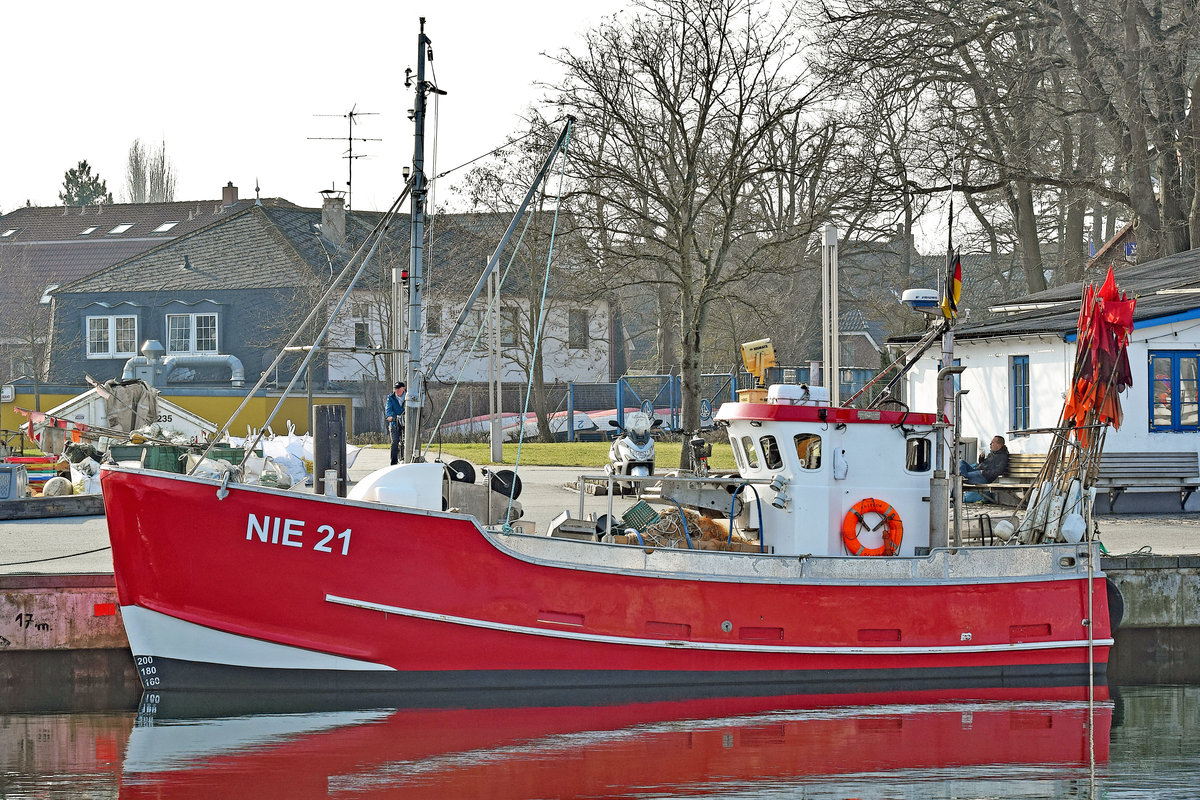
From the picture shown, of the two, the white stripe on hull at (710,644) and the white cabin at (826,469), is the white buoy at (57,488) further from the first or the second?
the white cabin at (826,469)

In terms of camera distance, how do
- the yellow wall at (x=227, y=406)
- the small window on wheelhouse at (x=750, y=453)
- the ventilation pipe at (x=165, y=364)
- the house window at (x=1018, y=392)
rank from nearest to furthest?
the small window on wheelhouse at (x=750, y=453) → the house window at (x=1018, y=392) → the yellow wall at (x=227, y=406) → the ventilation pipe at (x=165, y=364)

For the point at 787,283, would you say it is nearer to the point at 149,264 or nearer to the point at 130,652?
the point at 149,264

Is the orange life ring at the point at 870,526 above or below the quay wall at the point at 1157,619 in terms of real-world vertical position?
above

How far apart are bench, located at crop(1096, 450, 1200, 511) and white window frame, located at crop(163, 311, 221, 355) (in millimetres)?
32359

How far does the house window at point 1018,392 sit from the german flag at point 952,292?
35.7 feet

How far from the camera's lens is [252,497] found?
1080 centimetres

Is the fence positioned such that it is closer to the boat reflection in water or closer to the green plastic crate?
the green plastic crate

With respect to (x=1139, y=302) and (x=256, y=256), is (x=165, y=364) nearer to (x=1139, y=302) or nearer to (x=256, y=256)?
(x=256, y=256)

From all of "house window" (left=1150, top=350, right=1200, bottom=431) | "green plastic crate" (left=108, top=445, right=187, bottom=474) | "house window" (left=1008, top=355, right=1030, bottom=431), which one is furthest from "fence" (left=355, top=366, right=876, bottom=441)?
"green plastic crate" (left=108, top=445, right=187, bottom=474)

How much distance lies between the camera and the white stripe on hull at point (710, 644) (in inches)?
433

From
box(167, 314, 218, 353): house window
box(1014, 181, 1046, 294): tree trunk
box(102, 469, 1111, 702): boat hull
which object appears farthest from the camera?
box(167, 314, 218, 353): house window

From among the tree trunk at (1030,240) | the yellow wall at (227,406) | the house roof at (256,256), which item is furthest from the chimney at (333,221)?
the tree trunk at (1030,240)

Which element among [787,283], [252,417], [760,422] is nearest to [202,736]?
[760,422]

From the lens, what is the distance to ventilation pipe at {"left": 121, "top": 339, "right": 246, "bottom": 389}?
129 ft
